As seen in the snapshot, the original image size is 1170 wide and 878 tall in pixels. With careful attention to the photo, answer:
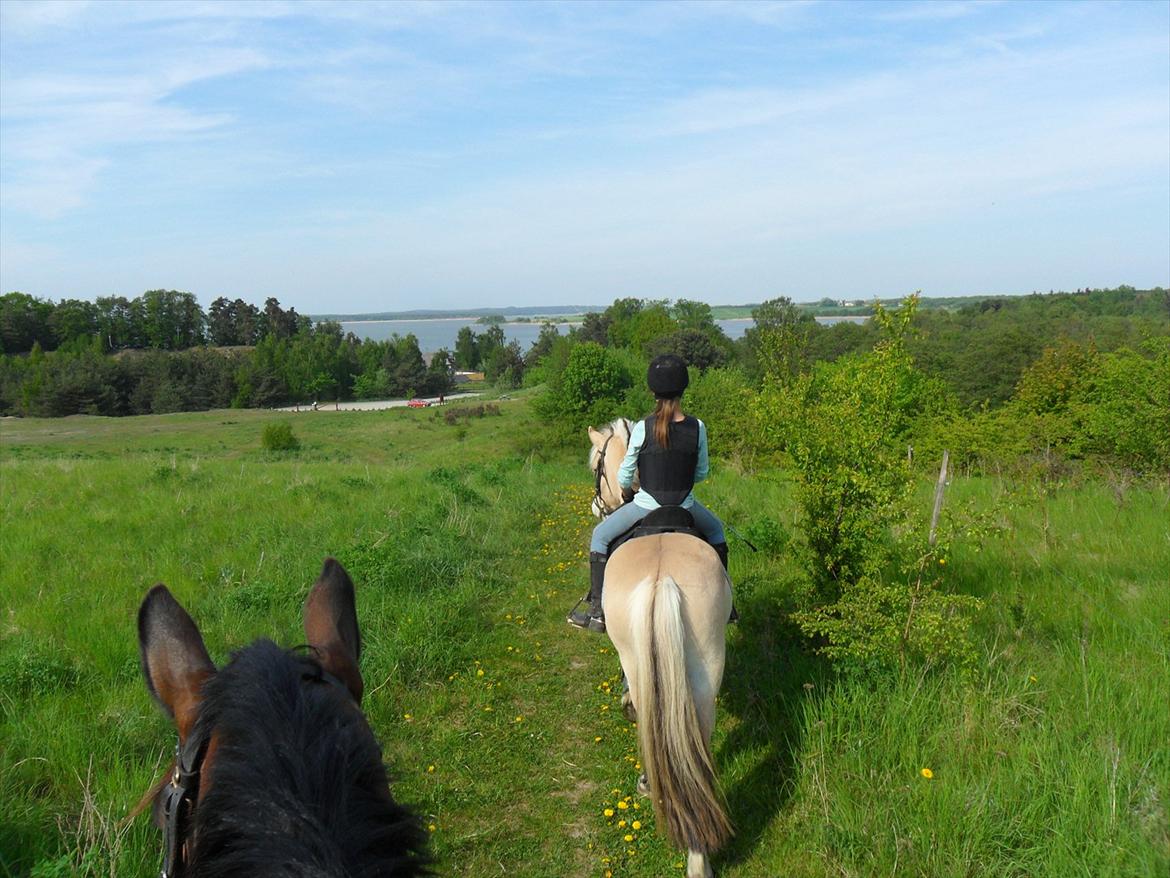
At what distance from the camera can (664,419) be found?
171 inches

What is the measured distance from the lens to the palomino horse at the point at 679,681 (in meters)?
3.33

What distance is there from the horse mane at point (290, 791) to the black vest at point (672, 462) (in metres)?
2.95

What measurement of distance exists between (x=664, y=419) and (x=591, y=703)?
238 cm

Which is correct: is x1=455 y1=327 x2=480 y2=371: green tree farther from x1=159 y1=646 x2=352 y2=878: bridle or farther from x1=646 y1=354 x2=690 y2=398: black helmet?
x1=159 y1=646 x2=352 y2=878: bridle

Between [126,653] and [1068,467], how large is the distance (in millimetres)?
12165

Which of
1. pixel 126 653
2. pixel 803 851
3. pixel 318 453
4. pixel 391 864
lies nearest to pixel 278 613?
pixel 126 653

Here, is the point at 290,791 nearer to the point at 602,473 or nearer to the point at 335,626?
the point at 335,626

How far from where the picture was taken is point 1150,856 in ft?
8.57

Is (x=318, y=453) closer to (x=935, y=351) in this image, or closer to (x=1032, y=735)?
(x=935, y=351)

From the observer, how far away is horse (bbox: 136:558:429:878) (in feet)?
4.33

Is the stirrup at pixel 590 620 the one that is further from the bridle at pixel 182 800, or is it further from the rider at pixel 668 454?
the bridle at pixel 182 800

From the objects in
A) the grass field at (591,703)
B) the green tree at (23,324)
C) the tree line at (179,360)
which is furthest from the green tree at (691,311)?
the green tree at (23,324)

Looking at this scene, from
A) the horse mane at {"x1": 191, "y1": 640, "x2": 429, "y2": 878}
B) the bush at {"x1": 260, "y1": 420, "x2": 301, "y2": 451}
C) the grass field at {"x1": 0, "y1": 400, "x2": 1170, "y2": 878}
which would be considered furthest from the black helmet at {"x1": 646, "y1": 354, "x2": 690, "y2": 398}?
the bush at {"x1": 260, "y1": 420, "x2": 301, "y2": 451}

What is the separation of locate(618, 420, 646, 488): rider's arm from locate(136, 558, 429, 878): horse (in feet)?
9.48
